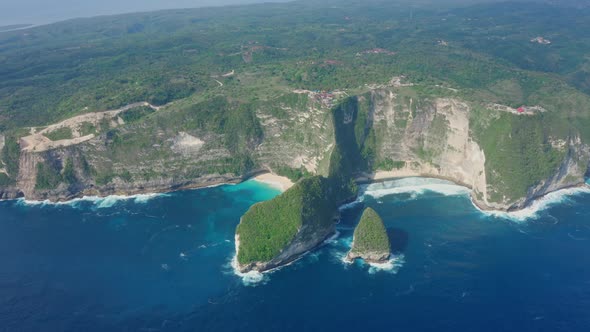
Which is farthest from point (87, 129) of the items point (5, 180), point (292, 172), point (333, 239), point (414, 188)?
point (414, 188)

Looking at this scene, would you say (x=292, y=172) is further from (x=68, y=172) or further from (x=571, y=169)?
(x=571, y=169)

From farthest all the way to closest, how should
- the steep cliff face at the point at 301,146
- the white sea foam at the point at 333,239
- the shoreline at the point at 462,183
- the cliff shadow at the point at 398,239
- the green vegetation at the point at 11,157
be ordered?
the green vegetation at the point at 11,157
the steep cliff face at the point at 301,146
the shoreline at the point at 462,183
the white sea foam at the point at 333,239
the cliff shadow at the point at 398,239

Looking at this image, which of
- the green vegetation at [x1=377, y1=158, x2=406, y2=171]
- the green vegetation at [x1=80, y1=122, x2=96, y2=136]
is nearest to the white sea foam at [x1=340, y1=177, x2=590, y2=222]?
the green vegetation at [x1=377, y1=158, x2=406, y2=171]

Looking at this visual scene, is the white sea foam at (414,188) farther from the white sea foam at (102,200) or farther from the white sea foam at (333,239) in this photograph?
the white sea foam at (102,200)

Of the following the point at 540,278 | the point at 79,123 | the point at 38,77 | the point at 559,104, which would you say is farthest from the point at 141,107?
the point at 559,104

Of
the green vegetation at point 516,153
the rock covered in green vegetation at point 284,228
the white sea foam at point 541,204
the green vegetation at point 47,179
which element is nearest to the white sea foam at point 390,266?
the rock covered in green vegetation at point 284,228
